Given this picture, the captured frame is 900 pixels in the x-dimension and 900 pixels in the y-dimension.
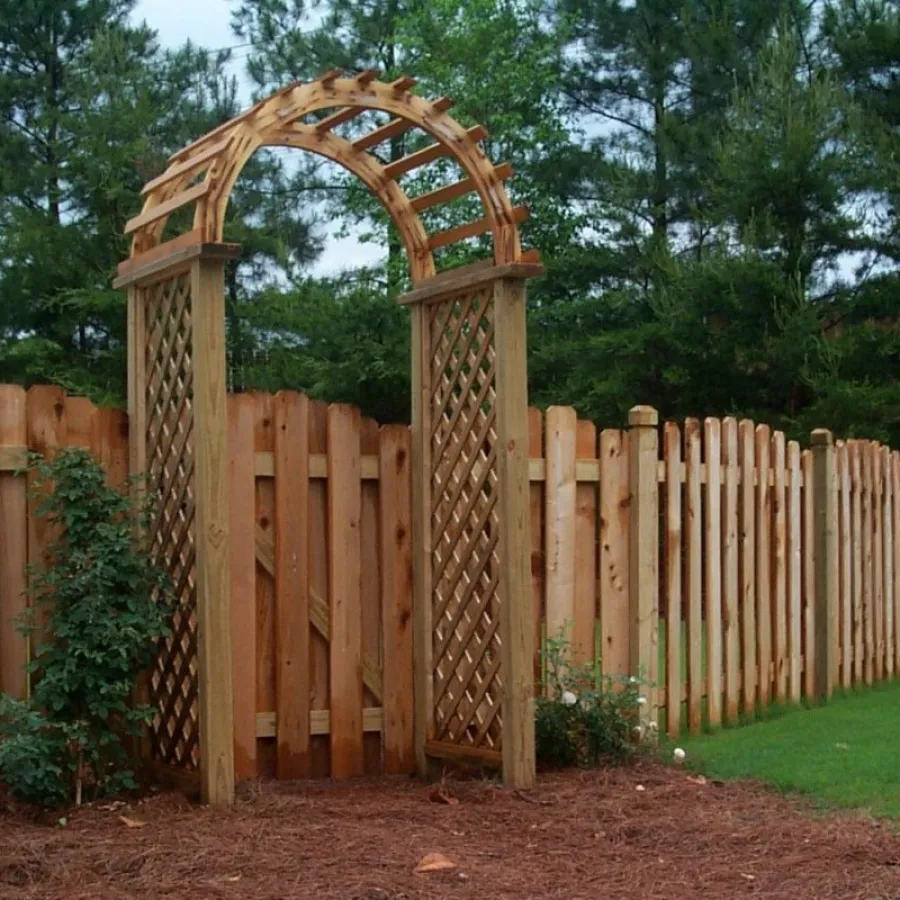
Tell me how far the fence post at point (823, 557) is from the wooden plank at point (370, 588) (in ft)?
11.4

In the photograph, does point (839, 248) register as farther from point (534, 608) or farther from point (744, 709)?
point (534, 608)

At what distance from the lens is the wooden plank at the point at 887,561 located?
955 centimetres

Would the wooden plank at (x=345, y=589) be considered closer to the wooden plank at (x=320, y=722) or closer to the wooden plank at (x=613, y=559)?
the wooden plank at (x=320, y=722)

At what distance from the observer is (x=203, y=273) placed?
505cm

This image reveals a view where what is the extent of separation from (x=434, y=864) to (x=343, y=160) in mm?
3250

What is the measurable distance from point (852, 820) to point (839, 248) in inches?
516

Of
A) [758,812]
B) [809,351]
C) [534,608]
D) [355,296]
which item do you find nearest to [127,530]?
[534,608]

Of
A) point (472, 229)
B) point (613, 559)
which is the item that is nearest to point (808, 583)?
point (613, 559)

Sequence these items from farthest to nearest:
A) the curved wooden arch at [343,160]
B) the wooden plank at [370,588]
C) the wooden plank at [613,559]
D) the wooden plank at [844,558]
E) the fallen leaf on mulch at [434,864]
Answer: the wooden plank at [844,558] → the wooden plank at [613,559] → the wooden plank at [370,588] → the curved wooden arch at [343,160] → the fallen leaf on mulch at [434,864]

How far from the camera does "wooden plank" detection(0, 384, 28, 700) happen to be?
5078 millimetres

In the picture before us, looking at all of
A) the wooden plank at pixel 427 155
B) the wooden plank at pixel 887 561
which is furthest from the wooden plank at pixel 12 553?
the wooden plank at pixel 887 561

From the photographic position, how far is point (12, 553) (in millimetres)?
5098

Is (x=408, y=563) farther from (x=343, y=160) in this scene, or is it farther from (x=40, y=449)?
(x=343, y=160)

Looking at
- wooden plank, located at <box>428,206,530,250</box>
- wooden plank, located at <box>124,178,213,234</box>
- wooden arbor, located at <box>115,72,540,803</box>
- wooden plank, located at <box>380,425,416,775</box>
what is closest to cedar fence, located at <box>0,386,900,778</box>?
wooden plank, located at <box>380,425,416,775</box>
